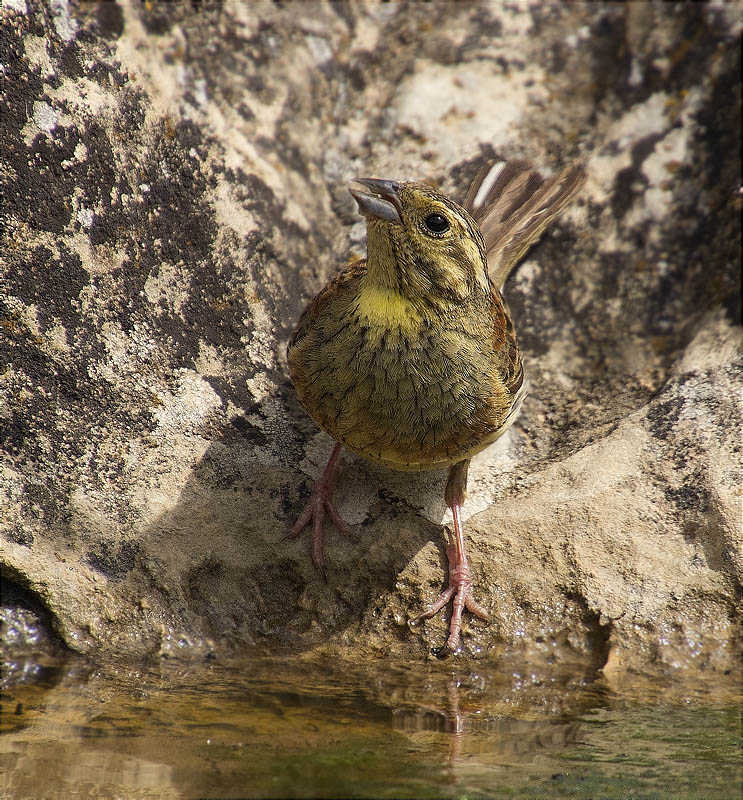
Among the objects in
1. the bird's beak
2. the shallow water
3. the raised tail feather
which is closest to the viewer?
the shallow water

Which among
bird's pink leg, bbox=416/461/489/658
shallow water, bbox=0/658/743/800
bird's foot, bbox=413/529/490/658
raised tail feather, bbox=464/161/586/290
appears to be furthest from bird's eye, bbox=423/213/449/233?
shallow water, bbox=0/658/743/800

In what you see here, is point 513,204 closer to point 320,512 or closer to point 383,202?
point 383,202

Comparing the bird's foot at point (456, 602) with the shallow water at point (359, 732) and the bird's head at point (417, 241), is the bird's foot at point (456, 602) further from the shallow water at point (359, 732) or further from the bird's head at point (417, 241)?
the bird's head at point (417, 241)

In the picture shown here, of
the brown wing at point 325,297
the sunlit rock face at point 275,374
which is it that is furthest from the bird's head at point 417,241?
the sunlit rock face at point 275,374

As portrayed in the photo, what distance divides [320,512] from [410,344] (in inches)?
41.3

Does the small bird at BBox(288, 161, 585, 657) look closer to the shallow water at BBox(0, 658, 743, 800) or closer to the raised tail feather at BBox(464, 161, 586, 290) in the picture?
the shallow water at BBox(0, 658, 743, 800)

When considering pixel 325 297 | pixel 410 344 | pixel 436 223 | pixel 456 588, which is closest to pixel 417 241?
pixel 436 223

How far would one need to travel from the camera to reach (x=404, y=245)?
343 centimetres

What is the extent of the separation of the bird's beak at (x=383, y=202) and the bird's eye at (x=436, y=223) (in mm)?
121

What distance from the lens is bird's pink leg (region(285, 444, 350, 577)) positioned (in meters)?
3.97

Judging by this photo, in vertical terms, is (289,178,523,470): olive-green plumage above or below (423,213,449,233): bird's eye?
below

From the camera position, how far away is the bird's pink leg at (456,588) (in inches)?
154

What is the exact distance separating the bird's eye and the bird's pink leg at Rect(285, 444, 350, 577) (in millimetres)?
1283

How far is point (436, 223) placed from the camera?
3.42 metres
